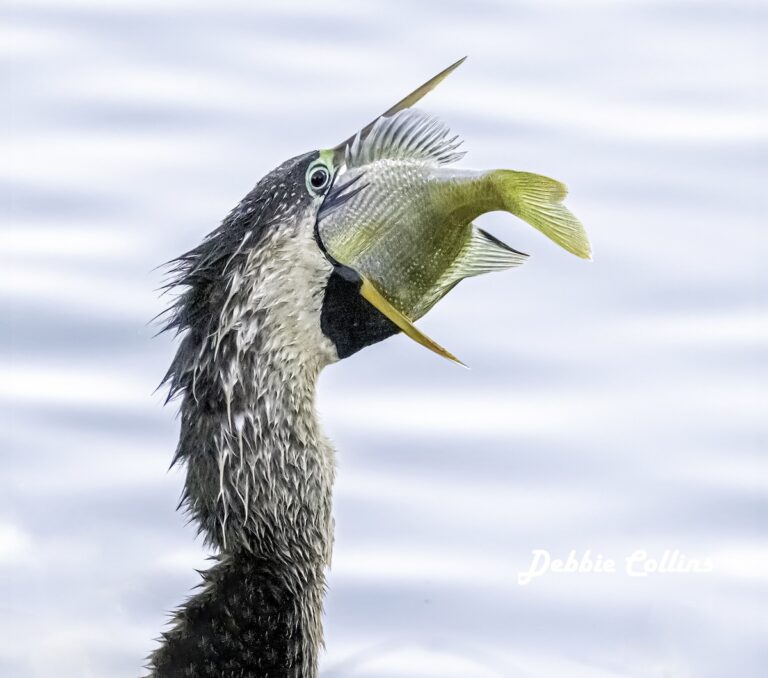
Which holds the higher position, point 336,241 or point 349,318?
point 336,241

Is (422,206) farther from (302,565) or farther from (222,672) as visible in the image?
(222,672)

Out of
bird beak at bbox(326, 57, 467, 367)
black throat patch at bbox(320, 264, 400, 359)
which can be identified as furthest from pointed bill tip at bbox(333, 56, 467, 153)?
black throat patch at bbox(320, 264, 400, 359)

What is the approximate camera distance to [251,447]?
8.59 feet

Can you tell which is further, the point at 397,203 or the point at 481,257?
the point at 481,257

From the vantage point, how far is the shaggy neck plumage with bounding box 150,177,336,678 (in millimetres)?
2559

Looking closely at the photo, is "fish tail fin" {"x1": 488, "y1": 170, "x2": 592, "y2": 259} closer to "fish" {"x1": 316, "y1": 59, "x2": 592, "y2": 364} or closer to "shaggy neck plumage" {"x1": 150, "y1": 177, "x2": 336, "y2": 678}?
"fish" {"x1": 316, "y1": 59, "x2": 592, "y2": 364}

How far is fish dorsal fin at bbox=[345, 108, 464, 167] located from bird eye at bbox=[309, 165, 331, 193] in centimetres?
6

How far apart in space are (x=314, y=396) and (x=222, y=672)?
65cm

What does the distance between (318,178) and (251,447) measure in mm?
612

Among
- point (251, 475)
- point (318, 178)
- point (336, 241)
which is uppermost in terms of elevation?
point (318, 178)

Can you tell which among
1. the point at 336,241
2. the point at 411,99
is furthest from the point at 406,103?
the point at 336,241

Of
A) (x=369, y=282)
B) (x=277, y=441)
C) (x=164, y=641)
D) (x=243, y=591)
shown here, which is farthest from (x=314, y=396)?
(x=164, y=641)

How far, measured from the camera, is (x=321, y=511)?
8.96 ft

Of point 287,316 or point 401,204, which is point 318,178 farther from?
point 287,316
